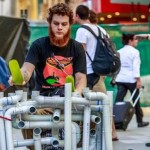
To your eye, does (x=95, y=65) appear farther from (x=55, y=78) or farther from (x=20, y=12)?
(x=20, y=12)

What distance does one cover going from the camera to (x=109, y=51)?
7.21m

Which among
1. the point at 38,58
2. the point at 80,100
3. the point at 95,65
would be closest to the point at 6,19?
the point at 95,65

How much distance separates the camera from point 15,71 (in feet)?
12.6

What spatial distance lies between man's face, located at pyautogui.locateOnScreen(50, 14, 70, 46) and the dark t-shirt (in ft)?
0.35

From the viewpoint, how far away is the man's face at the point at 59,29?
179 inches

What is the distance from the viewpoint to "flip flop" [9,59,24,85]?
3803 mm

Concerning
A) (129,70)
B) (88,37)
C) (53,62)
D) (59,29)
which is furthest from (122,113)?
(59,29)

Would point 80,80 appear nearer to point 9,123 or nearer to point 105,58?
point 9,123

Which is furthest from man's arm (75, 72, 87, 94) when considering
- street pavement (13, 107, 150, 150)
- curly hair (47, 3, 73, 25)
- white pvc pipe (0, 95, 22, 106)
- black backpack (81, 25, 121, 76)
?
street pavement (13, 107, 150, 150)

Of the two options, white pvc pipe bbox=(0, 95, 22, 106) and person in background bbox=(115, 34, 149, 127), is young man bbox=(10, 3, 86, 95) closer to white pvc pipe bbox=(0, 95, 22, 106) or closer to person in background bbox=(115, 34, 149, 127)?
white pvc pipe bbox=(0, 95, 22, 106)

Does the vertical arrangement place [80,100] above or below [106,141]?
above

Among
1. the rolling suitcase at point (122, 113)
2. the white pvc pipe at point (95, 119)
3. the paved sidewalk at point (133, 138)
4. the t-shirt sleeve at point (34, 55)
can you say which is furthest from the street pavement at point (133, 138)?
the white pvc pipe at point (95, 119)

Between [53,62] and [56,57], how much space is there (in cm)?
5

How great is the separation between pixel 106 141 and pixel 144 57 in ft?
30.2
